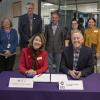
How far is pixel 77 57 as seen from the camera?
2977mm

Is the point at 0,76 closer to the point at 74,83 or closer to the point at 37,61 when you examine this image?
the point at 37,61

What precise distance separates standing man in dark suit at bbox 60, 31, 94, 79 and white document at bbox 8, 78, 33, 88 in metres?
0.61

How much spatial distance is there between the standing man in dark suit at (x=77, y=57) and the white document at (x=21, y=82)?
2.00 ft

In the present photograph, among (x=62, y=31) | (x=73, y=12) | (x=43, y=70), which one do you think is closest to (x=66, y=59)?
(x=43, y=70)

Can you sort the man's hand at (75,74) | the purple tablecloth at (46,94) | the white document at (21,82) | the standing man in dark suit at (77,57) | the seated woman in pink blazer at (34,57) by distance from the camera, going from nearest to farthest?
the purple tablecloth at (46,94), the white document at (21,82), the man's hand at (75,74), the standing man in dark suit at (77,57), the seated woman in pink blazer at (34,57)

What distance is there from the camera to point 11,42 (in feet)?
13.7

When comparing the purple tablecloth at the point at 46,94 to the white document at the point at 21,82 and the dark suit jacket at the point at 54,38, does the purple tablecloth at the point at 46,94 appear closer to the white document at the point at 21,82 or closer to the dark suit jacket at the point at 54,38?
the white document at the point at 21,82

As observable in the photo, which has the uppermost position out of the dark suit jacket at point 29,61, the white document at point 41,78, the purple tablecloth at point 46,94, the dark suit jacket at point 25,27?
the dark suit jacket at point 25,27

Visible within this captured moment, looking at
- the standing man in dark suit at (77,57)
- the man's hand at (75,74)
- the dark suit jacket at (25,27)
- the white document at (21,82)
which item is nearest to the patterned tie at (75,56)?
the standing man in dark suit at (77,57)

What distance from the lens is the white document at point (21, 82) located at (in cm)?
234

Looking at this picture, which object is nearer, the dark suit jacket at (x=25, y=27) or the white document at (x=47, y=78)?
the white document at (x=47, y=78)

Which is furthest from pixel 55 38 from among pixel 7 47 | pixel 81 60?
pixel 81 60

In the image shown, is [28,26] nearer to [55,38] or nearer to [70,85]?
[55,38]

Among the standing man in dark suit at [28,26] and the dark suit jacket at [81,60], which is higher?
the standing man in dark suit at [28,26]
